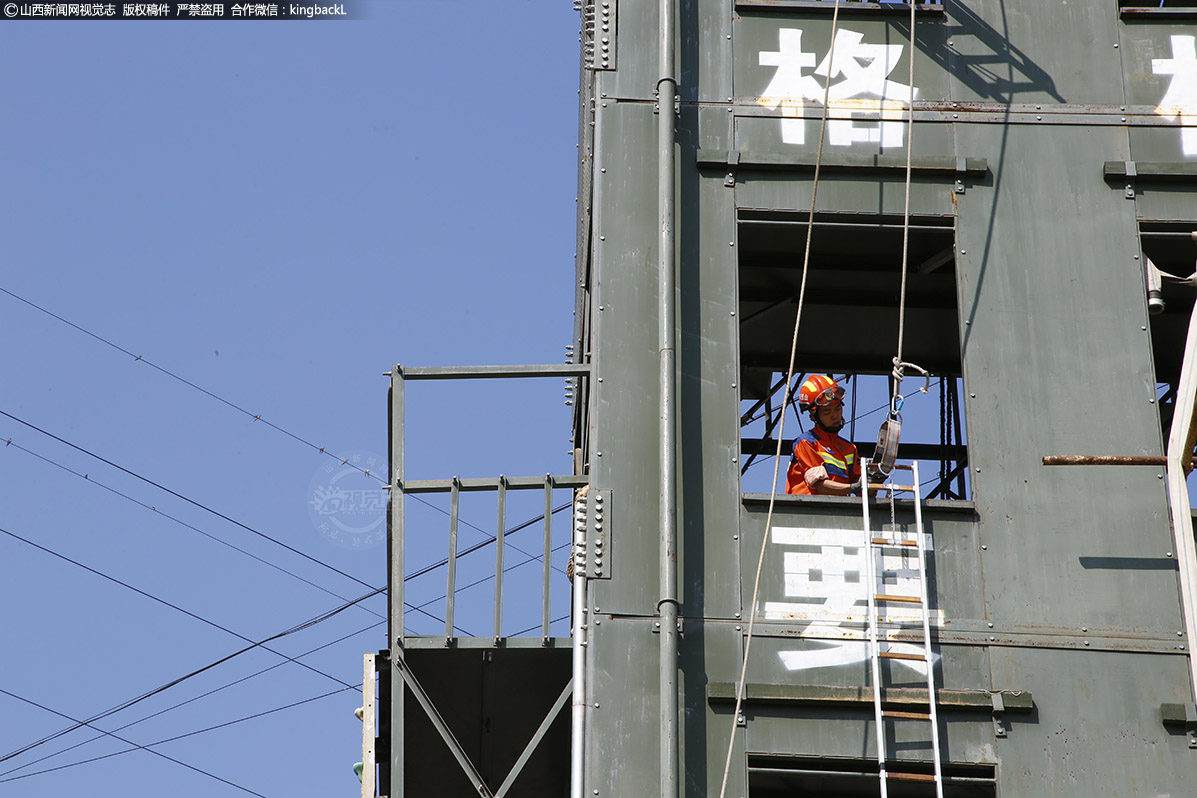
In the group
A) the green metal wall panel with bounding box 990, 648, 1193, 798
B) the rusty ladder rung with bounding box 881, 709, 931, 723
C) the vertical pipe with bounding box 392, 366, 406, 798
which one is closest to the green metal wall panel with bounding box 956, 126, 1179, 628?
the green metal wall panel with bounding box 990, 648, 1193, 798

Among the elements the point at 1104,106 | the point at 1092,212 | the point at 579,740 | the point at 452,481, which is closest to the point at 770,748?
the point at 579,740

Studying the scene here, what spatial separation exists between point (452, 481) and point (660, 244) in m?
2.32

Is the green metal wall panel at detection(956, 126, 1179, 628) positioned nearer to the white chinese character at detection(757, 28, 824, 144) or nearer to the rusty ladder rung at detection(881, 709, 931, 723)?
the rusty ladder rung at detection(881, 709, 931, 723)

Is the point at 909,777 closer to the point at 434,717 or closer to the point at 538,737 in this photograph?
the point at 538,737

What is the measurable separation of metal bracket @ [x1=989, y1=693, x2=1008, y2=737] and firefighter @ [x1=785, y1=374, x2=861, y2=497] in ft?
6.31

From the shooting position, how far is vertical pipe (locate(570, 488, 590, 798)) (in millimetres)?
10070

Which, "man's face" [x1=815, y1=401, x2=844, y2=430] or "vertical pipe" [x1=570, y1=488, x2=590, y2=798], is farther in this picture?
"man's face" [x1=815, y1=401, x2=844, y2=430]

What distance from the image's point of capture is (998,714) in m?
10.3

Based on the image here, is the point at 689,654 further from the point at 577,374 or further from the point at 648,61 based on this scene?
the point at 648,61

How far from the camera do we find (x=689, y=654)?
34.0 ft

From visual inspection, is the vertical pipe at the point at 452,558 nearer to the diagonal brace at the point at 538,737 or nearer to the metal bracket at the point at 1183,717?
the diagonal brace at the point at 538,737

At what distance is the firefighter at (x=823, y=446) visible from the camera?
11602 millimetres

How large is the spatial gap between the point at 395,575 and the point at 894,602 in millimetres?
3423

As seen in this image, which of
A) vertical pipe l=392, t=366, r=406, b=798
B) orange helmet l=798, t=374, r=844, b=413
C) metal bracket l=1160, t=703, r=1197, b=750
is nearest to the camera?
metal bracket l=1160, t=703, r=1197, b=750
